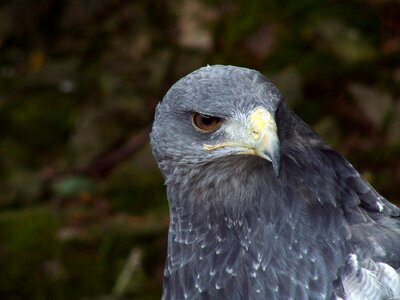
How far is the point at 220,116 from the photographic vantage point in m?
4.01

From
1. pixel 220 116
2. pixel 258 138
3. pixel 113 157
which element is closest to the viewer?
pixel 258 138

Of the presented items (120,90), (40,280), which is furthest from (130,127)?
(40,280)

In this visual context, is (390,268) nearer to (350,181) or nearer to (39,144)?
(350,181)

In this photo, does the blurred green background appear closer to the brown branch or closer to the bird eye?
the brown branch

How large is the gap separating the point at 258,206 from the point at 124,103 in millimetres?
5474

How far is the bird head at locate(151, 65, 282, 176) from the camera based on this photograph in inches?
155

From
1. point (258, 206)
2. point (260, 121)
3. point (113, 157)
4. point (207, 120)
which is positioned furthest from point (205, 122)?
point (113, 157)

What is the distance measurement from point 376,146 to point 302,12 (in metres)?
1.51

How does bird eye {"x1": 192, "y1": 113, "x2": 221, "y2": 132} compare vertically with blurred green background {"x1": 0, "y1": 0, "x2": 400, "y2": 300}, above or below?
above

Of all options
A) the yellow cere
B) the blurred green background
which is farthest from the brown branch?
the yellow cere

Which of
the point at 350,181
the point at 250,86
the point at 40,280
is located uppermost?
the point at 250,86

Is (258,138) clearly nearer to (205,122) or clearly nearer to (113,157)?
(205,122)

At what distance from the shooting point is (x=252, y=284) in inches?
163

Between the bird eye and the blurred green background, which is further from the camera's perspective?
the blurred green background
